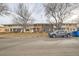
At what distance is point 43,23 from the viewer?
412 cm

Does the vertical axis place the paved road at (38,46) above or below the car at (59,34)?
below

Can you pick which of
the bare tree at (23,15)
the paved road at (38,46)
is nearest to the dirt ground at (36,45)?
the paved road at (38,46)

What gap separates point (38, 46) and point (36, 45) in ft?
0.12

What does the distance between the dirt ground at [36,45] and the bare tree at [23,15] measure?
18 cm

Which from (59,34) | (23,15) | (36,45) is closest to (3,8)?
(23,15)

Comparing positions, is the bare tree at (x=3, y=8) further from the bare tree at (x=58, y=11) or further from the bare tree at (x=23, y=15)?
the bare tree at (x=58, y=11)

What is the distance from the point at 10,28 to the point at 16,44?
0.27 meters

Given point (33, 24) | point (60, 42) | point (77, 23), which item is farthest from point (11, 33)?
point (77, 23)

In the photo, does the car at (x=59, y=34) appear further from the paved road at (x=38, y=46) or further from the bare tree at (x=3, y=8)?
the bare tree at (x=3, y=8)

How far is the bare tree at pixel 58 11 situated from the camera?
4125mm

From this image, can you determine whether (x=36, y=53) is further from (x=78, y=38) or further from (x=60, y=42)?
(x=78, y=38)

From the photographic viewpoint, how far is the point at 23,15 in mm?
4172

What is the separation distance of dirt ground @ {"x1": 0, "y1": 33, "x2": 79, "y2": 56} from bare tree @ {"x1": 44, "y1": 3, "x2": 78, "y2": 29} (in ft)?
0.91

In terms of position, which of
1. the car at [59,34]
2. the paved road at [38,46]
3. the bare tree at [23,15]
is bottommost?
the paved road at [38,46]
